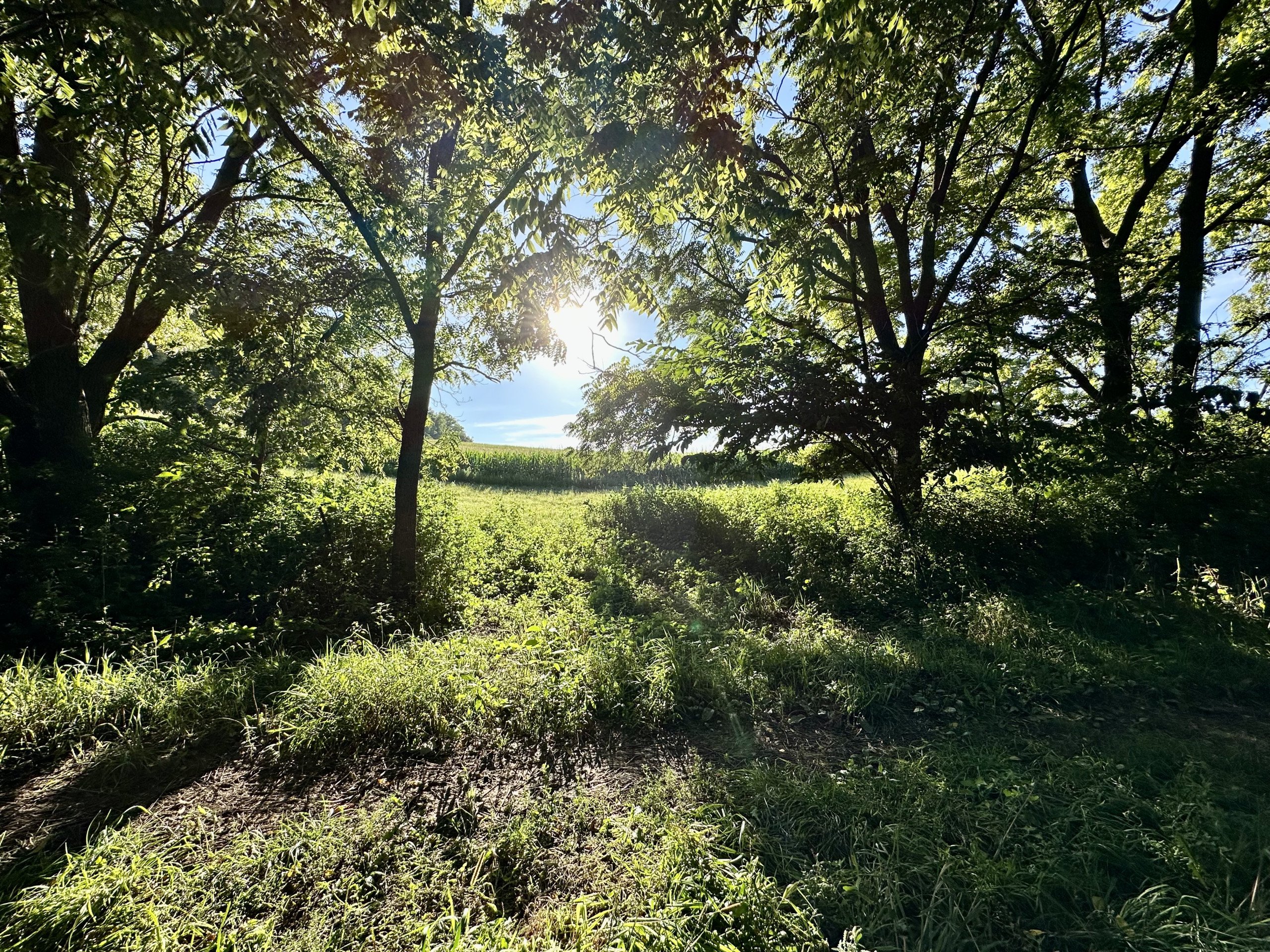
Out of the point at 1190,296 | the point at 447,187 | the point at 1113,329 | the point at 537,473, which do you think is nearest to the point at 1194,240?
the point at 1190,296

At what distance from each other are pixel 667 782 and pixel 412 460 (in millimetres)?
4667

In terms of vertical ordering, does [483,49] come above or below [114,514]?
above

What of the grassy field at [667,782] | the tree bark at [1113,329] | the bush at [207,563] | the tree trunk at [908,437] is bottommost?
the grassy field at [667,782]

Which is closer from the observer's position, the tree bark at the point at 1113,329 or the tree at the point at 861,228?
the tree at the point at 861,228

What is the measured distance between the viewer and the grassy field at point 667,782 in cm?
178

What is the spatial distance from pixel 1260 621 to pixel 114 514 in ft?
35.1

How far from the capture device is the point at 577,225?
455 cm

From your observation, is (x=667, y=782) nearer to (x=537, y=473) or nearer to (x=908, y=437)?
(x=908, y=437)

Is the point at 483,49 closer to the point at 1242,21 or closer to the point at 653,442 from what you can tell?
the point at 653,442

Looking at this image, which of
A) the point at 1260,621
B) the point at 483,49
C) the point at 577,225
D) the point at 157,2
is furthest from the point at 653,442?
the point at 1260,621

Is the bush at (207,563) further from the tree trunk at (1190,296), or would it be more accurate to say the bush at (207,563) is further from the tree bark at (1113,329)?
the tree bark at (1113,329)

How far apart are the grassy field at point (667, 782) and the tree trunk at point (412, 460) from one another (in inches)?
37.3

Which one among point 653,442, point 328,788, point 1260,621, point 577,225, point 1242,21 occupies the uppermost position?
point 1242,21

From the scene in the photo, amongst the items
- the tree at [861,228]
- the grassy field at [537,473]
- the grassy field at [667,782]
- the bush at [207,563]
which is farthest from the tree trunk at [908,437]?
the grassy field at [537,473]
